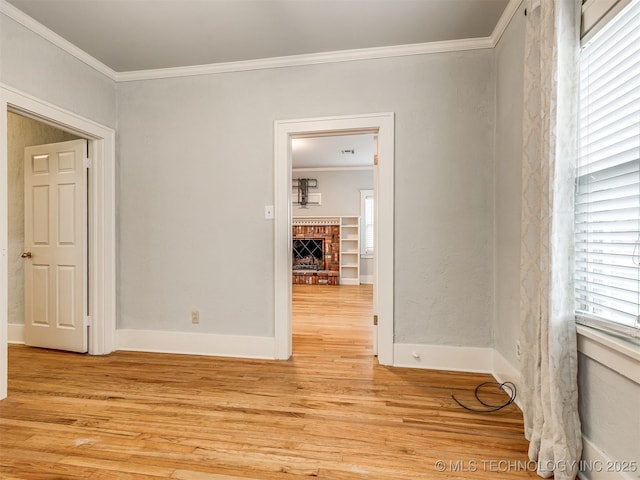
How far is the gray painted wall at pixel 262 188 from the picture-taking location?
259 cm

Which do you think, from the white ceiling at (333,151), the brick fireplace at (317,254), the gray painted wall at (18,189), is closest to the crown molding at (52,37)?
the gray painted wall at (18,189)

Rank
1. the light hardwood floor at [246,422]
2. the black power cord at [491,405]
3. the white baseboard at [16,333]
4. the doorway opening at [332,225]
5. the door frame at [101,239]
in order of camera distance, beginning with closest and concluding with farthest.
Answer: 1. the light hardwood floor at [246,422]
2. the black power cord at [491,405]
3. the door frame at [101,239]
4. the white baseboard at [16,333]
5. the doorway opening at [332,225]

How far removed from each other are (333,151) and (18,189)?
175 inches

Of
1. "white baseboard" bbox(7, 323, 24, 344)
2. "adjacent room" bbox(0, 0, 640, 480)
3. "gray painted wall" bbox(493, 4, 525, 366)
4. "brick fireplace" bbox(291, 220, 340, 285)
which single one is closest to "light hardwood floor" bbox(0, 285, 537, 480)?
"adjacent room" bbox(0, 0, 640, 480)

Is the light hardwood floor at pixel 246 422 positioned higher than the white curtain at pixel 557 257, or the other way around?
the white curtain at pixel 557 257

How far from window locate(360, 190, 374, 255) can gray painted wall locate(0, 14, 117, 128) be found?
518cm

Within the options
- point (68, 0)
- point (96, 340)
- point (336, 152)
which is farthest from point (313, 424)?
point (336, 152)

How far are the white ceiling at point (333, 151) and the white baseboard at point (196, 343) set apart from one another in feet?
9.69

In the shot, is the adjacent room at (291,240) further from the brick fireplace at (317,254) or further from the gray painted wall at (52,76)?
the brick fireplace at (317,254)

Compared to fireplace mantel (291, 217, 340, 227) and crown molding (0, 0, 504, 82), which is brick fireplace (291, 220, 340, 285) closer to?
fireplace mantel (291, 217, 340, 227)

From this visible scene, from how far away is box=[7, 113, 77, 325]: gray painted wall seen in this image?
3377mm

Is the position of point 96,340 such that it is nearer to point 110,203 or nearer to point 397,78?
point 110,203

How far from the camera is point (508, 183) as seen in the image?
7.36ft

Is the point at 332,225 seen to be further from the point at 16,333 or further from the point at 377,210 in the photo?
the point at 16,333
